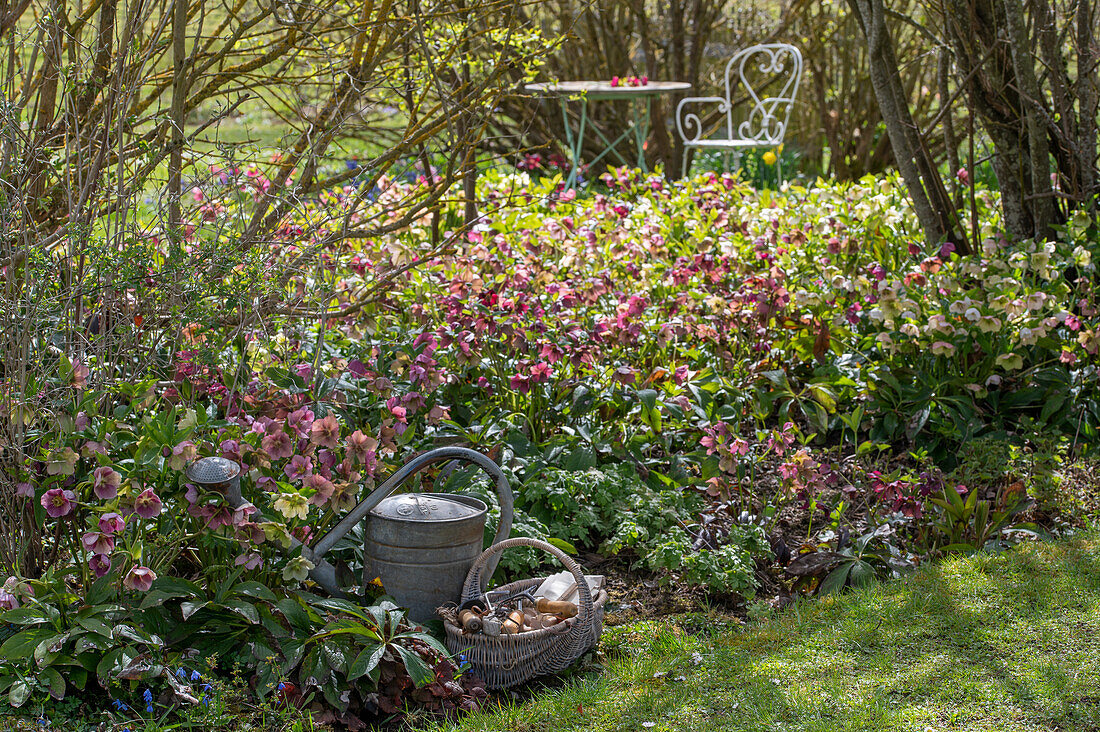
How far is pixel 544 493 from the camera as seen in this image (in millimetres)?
2871

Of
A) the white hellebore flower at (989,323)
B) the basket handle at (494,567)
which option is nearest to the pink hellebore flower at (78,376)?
the basket handle at (494,567)

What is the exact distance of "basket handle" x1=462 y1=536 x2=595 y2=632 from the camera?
2.33 meters

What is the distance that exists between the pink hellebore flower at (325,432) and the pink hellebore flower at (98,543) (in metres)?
0.51

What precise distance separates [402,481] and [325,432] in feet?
0.74

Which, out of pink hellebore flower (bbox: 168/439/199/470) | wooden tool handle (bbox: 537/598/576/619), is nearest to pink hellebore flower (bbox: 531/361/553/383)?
wooden tool handle (bbox: 537/598/576/619)

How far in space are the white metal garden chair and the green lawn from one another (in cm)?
504

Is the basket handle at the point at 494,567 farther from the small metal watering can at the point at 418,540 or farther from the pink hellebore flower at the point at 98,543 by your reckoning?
the pink hellebore flower at the point at 98,543

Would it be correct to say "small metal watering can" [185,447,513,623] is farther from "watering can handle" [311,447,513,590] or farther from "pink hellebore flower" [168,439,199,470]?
"pink hellebore flower" [168,439,199,470]

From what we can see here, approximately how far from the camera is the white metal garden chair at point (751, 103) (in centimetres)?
770

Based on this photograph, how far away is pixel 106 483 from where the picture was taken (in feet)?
6.75

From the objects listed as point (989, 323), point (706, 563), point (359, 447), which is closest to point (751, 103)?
point (989, 323)

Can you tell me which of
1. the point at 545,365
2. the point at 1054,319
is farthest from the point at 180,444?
the point at 1054,319

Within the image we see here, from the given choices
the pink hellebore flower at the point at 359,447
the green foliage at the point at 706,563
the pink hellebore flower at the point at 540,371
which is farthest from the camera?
the pink hellebore flower at the point at 540,371

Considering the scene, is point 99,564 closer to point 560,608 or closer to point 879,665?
point 560,608
